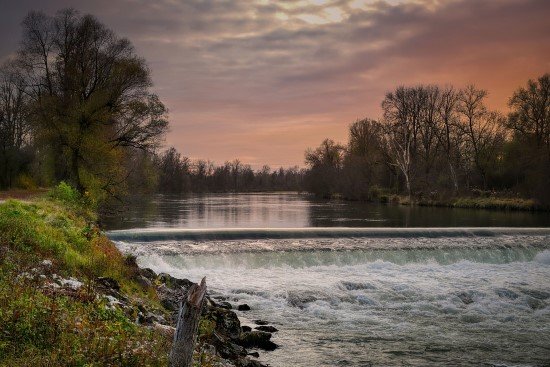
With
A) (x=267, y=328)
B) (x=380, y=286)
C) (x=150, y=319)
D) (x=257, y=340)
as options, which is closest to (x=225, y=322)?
(x=257, y=340)

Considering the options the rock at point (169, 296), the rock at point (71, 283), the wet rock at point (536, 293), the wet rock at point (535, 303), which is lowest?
the wet rock at point (535, 303)

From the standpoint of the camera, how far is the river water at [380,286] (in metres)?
10.2

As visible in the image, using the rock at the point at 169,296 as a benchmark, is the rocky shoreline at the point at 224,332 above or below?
below

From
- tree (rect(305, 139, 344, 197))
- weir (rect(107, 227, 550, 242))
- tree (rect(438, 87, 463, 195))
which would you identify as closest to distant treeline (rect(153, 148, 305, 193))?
tree (rect(305, 139, 344, 197))

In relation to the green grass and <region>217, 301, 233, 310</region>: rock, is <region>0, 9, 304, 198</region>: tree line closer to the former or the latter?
<region>217, 301, 233, 310</region>: rock

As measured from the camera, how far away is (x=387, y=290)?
14.8 metres

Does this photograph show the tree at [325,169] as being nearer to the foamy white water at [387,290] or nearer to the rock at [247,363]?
the foamy white water at [387,290]

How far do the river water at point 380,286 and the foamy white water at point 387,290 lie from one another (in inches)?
1.5

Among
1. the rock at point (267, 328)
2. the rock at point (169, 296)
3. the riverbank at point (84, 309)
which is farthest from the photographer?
the rock at point (267, 328)

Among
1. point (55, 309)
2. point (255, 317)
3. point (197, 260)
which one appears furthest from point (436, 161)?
point (55, 309)

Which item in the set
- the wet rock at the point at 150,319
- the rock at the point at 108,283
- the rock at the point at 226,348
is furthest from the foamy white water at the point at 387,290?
the rock at the point at 108,283

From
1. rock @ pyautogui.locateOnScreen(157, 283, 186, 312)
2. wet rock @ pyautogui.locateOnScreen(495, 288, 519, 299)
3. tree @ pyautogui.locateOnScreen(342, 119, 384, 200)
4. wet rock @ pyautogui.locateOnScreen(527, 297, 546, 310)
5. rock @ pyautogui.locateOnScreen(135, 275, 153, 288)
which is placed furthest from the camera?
tree @ pyautogui.locateOnScreen(342, 119, 384, 200)

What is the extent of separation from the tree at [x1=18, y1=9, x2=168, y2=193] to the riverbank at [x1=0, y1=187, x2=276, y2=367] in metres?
19.9

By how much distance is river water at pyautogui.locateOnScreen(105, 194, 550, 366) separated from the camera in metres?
10.2
